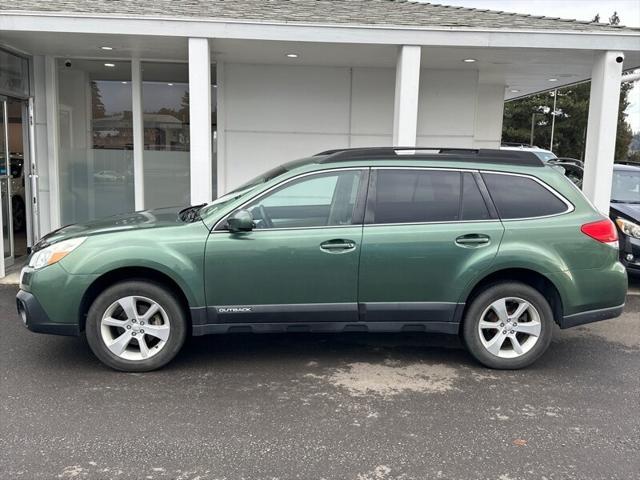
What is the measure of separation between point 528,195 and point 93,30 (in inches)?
215

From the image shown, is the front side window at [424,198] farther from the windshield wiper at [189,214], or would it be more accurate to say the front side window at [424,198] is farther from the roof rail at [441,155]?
the windshield wiper at [189,214]

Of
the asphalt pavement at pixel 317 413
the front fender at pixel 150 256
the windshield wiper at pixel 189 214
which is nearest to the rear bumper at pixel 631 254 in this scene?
the asphalt pavement at pixel 317 413

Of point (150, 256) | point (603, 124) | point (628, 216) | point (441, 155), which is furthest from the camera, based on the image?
point (628, 216)

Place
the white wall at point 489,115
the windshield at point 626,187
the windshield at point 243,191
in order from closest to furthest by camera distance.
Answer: the windshield at point 243,191 < the windshield at point 626,187 < the white wall at point 489,115

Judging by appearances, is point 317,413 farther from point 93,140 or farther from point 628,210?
point 93,140

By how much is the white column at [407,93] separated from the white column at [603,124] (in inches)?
94.8

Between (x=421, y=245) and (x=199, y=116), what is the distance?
3922mm

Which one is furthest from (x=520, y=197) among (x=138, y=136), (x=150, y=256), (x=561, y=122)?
(x=561, y=122)

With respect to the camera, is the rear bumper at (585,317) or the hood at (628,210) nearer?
the rear bumper at (585,317)

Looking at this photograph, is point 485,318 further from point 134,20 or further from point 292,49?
point 134,20

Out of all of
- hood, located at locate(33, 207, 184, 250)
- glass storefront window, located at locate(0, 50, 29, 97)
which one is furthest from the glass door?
hood, located at locate(33, 207, 184, 250)

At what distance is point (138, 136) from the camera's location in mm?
9516

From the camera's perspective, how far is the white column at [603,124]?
25.0 ft

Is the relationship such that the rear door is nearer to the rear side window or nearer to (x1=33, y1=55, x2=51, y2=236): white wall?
the rear side window
